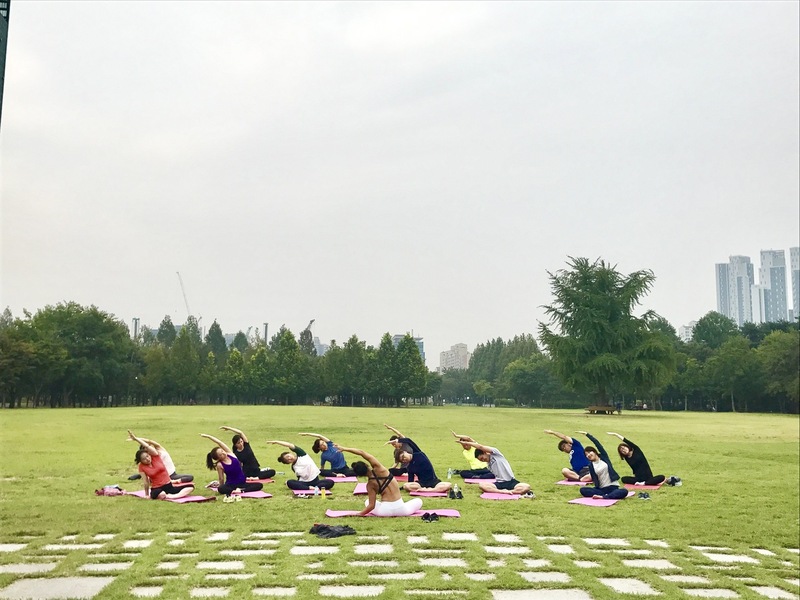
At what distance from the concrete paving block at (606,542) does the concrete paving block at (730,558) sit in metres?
0.66

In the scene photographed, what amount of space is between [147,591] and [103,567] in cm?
69

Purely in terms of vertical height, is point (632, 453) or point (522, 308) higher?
point (522, 308)

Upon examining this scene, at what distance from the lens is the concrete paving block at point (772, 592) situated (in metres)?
4.64

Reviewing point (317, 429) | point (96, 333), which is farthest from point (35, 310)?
point (317, 429)

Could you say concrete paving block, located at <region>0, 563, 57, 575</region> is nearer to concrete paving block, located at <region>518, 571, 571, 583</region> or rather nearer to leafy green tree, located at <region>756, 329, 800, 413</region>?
concrete paving block, located at <region>518, 571, 571, 583</region>

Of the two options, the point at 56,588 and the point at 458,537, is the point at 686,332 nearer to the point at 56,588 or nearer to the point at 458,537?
the point at 458,537

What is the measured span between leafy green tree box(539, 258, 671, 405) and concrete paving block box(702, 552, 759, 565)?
35.9 feet

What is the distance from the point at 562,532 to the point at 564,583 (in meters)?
1.67

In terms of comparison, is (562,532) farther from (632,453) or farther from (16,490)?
(16,490)

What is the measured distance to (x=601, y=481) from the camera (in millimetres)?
8336

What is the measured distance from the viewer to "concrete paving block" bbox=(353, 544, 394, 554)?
5371mm

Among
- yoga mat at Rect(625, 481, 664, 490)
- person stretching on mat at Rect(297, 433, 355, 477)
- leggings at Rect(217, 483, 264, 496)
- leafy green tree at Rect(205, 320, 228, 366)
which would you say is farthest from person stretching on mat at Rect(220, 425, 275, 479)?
leafy green tree at Rect(205, 320, 228, 366)

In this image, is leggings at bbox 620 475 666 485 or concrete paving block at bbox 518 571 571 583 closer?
concrete paving block at bbox 518 571 571 583

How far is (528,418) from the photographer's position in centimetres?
1463
